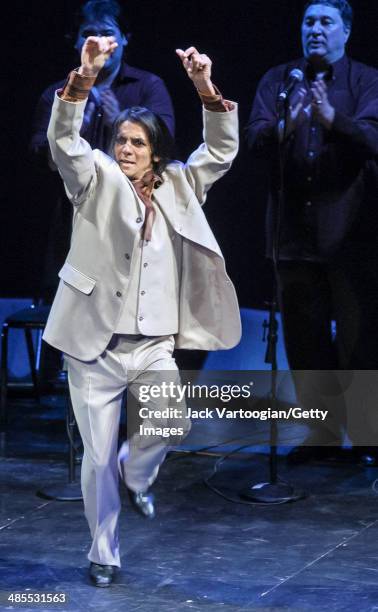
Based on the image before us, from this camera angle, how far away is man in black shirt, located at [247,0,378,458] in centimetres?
567

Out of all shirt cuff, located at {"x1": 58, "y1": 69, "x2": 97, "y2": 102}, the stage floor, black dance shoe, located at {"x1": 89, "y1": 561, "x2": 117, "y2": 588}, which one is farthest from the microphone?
black dance shoe, located at {"x1": 89, "y1": 561, "x2": 117, "y2": 588}

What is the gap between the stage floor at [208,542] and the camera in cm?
406

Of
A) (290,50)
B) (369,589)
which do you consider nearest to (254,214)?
(290,50)

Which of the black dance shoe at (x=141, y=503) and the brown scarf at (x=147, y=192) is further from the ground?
the brown scarf at (x=147, y=192)

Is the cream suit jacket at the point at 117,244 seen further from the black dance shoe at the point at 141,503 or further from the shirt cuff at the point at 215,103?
the black dance shoe at the point at 141,503

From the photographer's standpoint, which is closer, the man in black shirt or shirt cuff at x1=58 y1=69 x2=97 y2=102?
shirt cuff at x1=58 y1=69 x2=97 y2=102

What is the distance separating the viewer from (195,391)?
694 cm

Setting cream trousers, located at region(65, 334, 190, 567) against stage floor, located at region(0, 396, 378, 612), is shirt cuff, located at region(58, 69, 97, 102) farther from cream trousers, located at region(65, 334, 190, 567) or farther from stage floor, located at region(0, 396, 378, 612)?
stage floor, located at region(0, 396, 378, 612)

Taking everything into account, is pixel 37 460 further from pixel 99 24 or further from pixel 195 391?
pixel 99 24

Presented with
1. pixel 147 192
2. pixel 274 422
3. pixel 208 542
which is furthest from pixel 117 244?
pixel 274 422

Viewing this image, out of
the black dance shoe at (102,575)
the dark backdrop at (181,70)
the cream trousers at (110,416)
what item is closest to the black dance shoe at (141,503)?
the cream trousers at (110,416)

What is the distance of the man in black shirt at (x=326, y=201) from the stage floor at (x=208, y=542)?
569mm

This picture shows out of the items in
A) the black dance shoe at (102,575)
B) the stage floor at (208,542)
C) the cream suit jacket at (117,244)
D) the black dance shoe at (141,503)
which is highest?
the cream suit jacket at (117,244)

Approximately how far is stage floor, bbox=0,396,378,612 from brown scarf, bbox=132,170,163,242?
3.97 ft
